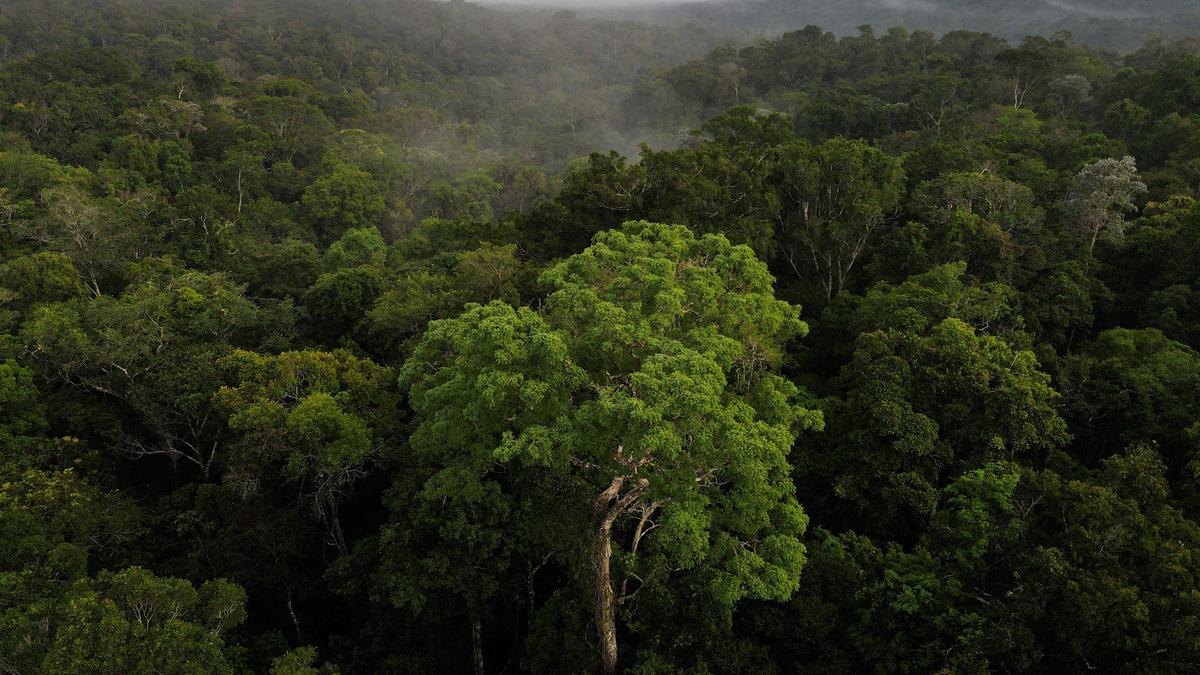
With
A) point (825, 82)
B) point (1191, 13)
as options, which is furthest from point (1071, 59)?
point (1191, 13)

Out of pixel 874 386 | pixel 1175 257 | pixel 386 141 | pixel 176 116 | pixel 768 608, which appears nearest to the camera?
pixel 768 608

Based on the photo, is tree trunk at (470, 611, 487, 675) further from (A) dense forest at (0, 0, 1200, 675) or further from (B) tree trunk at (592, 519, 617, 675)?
(B) tree trunk at (592, 519, 617, 675)

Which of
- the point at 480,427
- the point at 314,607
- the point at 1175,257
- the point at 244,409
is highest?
the point at 480,427

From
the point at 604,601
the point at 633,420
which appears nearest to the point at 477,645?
the point at 604,601

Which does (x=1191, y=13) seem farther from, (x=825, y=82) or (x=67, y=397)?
(x=67, y=397)

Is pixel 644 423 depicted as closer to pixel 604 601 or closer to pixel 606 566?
pixel 606 566

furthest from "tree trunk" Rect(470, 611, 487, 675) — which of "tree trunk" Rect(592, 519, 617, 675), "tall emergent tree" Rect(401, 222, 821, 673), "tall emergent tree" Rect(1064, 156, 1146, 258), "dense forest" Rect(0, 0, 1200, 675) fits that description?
"tall emergent tree" Rect(1064, 156, 1146, 258)
